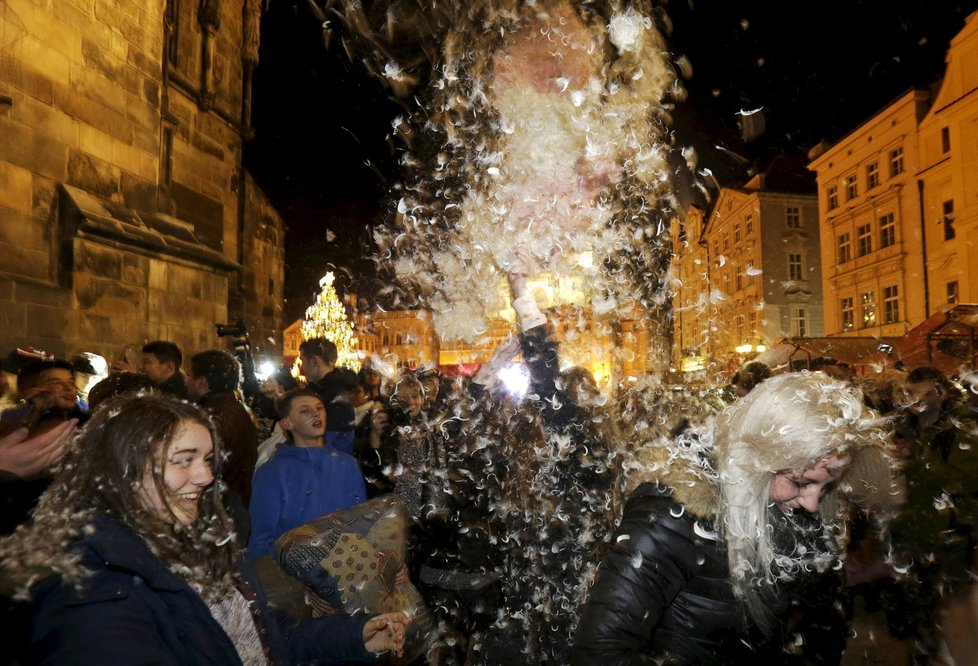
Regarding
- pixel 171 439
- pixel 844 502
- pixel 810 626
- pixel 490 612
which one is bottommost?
pixel 490 612

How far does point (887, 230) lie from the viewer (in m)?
28.3

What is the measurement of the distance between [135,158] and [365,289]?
65.3 meters

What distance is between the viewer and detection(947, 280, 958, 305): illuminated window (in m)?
23.8

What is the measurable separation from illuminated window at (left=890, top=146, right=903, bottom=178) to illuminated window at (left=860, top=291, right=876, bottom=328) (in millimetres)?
5105

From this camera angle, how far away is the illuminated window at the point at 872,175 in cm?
2875

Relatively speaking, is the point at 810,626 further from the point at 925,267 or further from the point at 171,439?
the point at 925,267

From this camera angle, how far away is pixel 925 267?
84.6 feet

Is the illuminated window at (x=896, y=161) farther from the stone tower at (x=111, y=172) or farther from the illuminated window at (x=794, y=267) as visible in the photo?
the stone tower at (x=111, y=172)

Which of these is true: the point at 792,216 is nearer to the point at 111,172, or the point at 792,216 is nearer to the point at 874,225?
the point at 874,225

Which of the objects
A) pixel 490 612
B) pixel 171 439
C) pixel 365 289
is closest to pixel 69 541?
pixel 171 439

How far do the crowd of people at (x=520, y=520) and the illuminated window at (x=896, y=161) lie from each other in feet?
88.5

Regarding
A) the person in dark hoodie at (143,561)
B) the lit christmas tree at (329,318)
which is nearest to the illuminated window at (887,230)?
the lit christmas tree at (329,318)

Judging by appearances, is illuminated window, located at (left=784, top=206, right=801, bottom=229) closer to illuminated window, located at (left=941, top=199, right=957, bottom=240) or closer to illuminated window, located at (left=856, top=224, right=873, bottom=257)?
illuminated window, located at (left=856, top=224, right=873, bottom=257)

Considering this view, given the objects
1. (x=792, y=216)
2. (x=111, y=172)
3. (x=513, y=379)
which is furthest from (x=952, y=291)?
(x=111, y=172)
